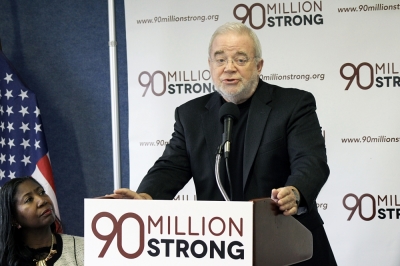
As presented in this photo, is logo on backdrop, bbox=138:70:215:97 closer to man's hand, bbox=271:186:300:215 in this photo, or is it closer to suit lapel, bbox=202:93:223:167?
suit lapel, bbox=202:93:223:167

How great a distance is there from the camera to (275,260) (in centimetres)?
148

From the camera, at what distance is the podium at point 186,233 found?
56.2 inches

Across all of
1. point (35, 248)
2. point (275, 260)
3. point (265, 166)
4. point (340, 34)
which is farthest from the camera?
point (340, 34)

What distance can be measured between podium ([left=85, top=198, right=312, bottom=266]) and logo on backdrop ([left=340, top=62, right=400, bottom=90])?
2.13 metres

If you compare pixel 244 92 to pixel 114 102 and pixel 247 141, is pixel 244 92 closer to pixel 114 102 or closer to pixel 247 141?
pixel 247 141

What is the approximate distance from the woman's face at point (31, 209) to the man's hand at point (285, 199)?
5.59 ft

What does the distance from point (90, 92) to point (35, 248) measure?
157 centimetres

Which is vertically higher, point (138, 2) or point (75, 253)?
point (138, 2)

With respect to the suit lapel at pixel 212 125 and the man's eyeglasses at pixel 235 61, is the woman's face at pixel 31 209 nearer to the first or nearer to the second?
the suit lapel at pixel 212 125

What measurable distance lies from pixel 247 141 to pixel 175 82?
170 cm

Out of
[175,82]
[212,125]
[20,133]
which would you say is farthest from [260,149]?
[20,133]

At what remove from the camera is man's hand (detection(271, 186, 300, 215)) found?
4.98 feet

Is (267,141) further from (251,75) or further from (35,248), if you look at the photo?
(35,248)

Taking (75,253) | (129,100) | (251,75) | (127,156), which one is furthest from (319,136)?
(127,156)
